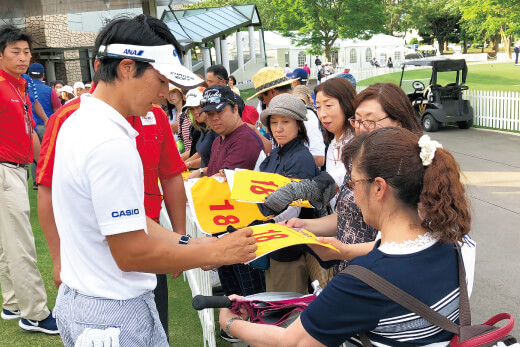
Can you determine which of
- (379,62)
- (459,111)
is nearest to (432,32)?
(379,62)

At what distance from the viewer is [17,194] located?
4562 mm

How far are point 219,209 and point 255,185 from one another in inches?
15.2

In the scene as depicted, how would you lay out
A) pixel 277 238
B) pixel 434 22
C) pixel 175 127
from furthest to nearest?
pixel 434 22 → pixel 175 127 → pixel 277 238

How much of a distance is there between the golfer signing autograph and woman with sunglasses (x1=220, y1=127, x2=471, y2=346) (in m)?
0.55

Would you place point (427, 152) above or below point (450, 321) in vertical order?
above

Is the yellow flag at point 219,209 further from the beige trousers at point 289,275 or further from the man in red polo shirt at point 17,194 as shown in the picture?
the man in red polo shirt at point 17,194

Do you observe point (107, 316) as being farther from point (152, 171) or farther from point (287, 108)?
point (287, 108)

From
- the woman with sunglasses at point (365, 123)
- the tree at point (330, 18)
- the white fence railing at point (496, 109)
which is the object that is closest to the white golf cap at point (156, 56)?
the woman with sunglasses at point (365, 123)

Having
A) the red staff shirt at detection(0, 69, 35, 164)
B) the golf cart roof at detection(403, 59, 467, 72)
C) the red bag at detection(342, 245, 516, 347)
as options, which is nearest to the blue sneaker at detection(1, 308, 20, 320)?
the red staff shirt at detection(0, 69, 35, 164)

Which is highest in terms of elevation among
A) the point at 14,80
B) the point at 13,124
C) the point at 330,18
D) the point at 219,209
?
the point at 330,18

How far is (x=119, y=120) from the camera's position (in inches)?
78.5

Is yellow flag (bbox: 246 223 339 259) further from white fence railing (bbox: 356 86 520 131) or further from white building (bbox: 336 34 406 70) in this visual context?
white building (bbox: 336 34 406 70)

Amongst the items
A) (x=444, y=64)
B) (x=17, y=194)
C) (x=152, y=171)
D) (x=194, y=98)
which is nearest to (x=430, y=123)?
(x=444, y=64)

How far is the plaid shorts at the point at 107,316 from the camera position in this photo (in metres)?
2.02
